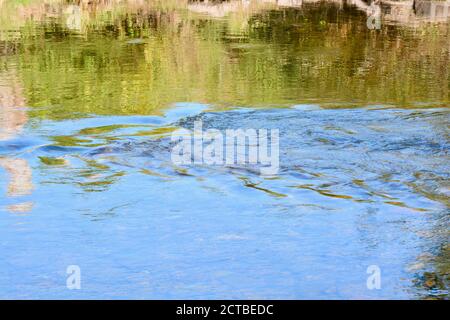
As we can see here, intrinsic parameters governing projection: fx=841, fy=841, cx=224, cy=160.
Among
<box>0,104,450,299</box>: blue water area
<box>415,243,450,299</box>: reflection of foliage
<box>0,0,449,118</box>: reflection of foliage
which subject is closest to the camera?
A: <box>415,243,450,299</box>: reflection of foliage

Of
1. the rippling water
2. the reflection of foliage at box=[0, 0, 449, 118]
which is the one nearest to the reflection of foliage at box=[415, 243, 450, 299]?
the rippling water

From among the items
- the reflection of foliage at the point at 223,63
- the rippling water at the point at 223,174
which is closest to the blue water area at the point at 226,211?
the rippling water at the point at 223,174

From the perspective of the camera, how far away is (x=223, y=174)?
19.7ft

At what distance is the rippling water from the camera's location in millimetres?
Result: 4266

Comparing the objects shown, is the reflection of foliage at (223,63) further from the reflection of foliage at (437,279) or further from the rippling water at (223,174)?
the reflection of foliage at (437,279)

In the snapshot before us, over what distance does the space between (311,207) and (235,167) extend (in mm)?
981

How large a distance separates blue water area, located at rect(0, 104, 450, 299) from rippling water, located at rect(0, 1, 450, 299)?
0.01 meters

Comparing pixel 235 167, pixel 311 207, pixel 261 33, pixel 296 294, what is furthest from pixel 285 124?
pixel 261 33

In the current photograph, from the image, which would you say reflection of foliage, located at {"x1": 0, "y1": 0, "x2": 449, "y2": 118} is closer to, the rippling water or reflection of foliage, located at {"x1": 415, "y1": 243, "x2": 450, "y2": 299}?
the rippling water

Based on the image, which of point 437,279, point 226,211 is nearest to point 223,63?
point 226,211

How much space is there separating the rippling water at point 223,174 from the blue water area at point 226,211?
1 cm

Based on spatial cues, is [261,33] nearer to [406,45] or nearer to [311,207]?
[406,45]

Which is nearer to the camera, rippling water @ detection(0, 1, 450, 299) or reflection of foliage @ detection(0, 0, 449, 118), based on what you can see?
rippling water @ detection(0, 1, 450, 299)

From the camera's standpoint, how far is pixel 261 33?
44.2 feet
